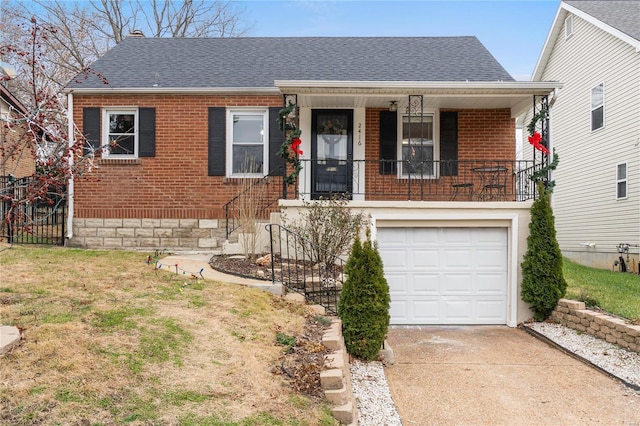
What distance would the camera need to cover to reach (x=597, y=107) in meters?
13.6

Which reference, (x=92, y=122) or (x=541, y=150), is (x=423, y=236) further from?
(x=92, y=122)

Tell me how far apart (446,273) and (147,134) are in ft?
23.1

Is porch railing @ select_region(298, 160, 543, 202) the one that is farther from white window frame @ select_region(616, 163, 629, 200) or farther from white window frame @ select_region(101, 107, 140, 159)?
white window frame @ select_region(101, 107, 140, 159)

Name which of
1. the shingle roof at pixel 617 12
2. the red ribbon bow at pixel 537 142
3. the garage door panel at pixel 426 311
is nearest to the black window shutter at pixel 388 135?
the red ribbon bow at pixel 537 142

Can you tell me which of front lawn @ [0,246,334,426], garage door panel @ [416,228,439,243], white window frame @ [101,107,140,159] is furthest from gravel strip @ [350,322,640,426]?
white window frame @ [101,107,140,159]

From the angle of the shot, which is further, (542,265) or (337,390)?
(542,265)

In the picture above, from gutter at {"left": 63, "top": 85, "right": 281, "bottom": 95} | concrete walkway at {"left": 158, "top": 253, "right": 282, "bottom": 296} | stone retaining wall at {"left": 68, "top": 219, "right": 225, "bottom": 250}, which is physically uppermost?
gutter at {"left": 63, "top": 85, "right": 281, "bottom": 95}

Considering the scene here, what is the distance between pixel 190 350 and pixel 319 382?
1.18 meters

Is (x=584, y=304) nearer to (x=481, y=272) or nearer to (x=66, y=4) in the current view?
(x=481, y=272)

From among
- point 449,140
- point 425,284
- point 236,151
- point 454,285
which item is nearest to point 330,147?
point 236,151

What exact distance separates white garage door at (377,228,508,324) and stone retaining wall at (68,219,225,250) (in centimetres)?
394

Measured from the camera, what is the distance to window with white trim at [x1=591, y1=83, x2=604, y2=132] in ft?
44.0

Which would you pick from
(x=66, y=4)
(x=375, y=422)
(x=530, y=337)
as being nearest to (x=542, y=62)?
(x=530, y=337)

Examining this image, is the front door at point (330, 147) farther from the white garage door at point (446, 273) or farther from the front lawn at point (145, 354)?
the front lawn at point (145, 354)
